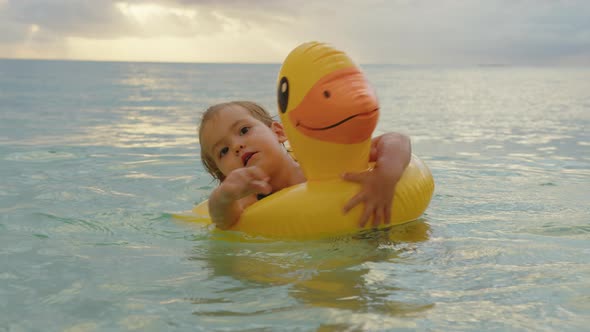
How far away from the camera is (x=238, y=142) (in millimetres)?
3531

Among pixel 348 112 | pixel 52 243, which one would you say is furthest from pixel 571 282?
pixel 52 243

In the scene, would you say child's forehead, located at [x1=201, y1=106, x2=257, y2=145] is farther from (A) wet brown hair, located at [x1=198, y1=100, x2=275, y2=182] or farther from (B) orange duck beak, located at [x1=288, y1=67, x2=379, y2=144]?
(B) orange duck beak, located at [x1=288, y1=67, x2=379, y2=144]

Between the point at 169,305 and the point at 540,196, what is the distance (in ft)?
10.6

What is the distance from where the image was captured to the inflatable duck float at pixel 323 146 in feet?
10.0

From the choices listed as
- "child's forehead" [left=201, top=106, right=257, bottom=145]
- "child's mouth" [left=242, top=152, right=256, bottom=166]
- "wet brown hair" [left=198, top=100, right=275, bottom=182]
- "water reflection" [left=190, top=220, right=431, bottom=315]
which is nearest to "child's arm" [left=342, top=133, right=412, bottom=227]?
"water reflection" [left=190, top=220, right=431, bottom=315]

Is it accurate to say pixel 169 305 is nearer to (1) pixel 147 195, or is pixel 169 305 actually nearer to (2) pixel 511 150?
(1) pixel 147 195

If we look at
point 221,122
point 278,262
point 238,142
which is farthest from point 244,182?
point 221,122

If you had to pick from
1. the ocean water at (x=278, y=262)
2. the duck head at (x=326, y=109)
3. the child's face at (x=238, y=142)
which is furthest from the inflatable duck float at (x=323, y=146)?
the child's face at (x=238, y=142)

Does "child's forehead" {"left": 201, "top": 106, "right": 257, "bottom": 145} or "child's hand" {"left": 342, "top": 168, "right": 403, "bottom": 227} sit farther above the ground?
"child's forehead" {"left": 201, "top": 106, "right": 257, "bottom": 145}

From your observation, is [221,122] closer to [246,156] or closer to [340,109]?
[246,156]

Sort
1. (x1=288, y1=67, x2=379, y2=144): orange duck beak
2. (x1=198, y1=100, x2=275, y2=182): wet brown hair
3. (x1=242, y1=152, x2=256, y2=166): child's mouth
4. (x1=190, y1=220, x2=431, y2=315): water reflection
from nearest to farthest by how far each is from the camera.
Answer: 1. (x1=190, y1=220, x2=431, y2=315): water reflection
2. (x1=288, y1=67, x2=379, y2=144): orange duck beak
3. (x1=242, y1=152, x2=256, y2=166): child's mouth
4. (x1=198, y1=100, x2=275, y2=182): wet brown hair

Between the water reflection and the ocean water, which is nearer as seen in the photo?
the ocean water

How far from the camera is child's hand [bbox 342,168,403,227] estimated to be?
321 cm


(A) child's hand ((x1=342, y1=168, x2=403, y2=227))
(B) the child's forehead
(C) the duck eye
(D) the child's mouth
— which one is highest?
(C) the duck eye
